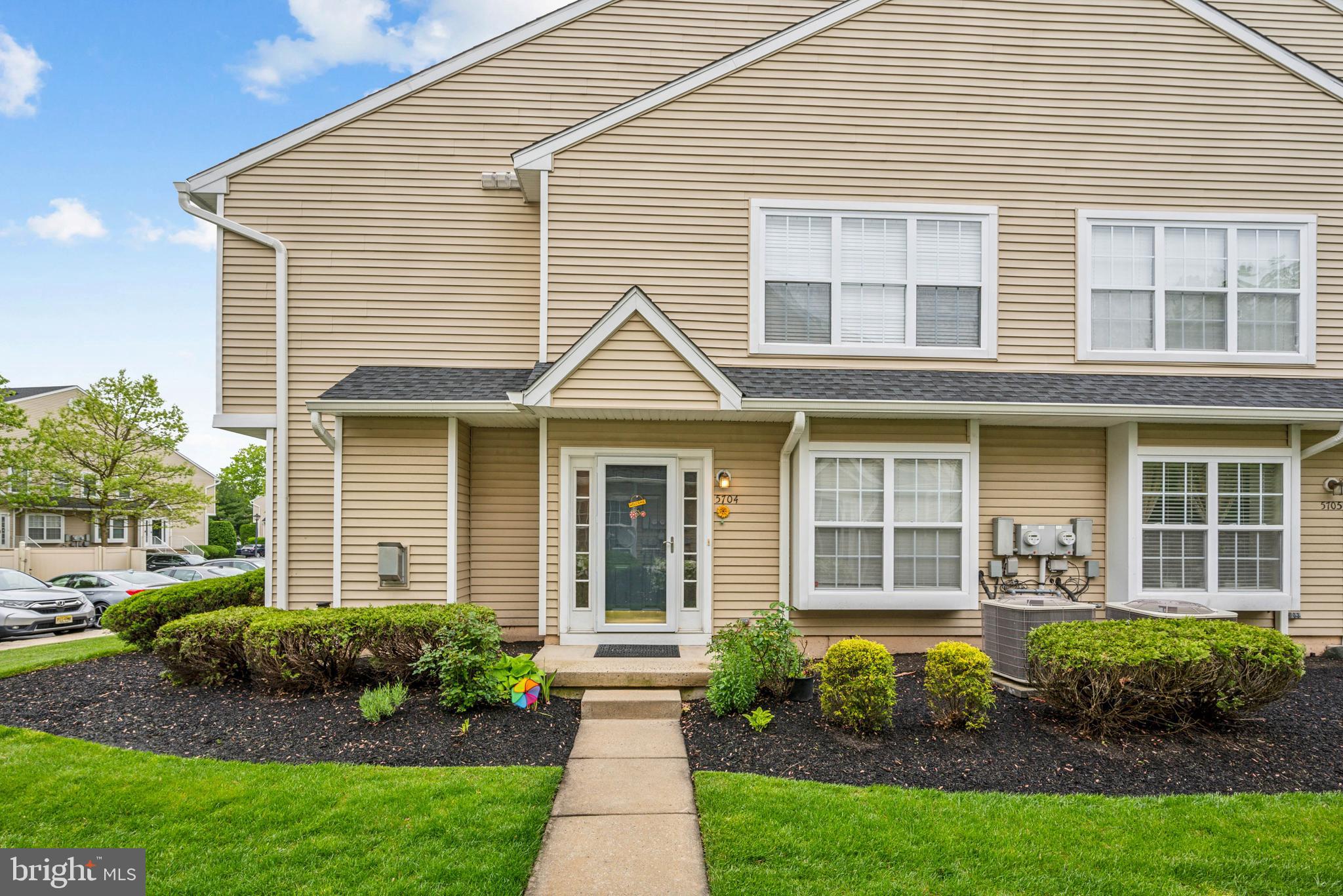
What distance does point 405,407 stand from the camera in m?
7.10

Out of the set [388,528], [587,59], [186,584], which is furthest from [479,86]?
[186,584]

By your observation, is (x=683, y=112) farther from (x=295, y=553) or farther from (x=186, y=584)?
(x=186, y=584)

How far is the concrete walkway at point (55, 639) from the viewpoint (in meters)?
11.6

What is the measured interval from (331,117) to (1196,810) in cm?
1038

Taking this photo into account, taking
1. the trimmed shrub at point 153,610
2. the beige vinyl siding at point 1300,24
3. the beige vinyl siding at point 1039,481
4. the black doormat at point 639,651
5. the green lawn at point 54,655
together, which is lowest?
the green lawn at point 54,655

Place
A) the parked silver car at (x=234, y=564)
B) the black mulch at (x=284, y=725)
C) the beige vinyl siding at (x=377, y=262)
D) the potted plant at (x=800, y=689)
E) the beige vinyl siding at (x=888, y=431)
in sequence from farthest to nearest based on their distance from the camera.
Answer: the parked silver car at (x=234, y=564), the beige vinyl siding at (x=377, y=262), the beige vinyl siding at (x=888, y=431), the potted plant at (x=800, y=689), the black mulch at (x=284, y=725)

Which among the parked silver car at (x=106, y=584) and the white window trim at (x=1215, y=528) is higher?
the white window trim at (x=1215, y=528)

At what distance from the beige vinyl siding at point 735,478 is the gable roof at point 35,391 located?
34081 mm

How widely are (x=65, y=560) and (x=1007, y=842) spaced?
87.3 feet

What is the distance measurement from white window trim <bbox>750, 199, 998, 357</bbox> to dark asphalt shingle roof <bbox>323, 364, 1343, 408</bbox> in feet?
0.76

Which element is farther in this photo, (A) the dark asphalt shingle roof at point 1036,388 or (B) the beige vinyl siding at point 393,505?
(B) the beige vinyl siding at point 393,505

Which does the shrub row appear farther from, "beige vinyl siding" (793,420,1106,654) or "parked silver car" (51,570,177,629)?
"parked silver car" (51,570,177,629)

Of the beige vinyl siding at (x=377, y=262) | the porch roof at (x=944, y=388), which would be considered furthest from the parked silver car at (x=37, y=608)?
the porch roof at (x=944, y=388)

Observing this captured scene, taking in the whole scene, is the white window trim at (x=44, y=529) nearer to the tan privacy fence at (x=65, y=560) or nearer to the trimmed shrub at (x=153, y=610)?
the tan privacy fence at (x=65, y=560)
